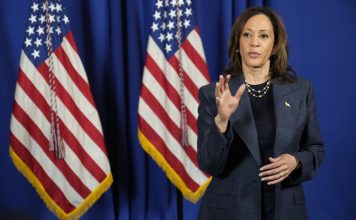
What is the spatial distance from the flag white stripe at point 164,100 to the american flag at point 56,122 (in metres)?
0.39

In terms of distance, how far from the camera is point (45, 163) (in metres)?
2.72

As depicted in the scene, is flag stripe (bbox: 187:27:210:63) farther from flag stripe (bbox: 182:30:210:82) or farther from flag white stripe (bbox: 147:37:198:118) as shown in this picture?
flag white stripe (bbox: 147:37:198:118)

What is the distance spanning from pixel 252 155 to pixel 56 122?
1.55 metres

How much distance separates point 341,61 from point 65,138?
2274 mm

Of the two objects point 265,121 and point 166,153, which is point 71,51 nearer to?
point 166,153

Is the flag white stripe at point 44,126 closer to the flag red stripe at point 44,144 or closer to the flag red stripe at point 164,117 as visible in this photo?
the flag red stripe at point 44,144

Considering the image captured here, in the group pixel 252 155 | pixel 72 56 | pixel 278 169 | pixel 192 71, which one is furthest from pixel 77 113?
pixel 278 169

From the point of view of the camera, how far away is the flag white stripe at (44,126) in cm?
269

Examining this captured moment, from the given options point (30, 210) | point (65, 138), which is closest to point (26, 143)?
point (65, 138)

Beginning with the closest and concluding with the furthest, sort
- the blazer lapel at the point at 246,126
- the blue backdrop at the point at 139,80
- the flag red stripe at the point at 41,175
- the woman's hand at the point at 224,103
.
→ the woman's hand at the point at 224,103 < the blazer lapel at the point at 246,126 < the flag red stripe at the point at 41,175 < the blue backdrop at the point at 139,80

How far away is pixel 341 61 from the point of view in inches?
146

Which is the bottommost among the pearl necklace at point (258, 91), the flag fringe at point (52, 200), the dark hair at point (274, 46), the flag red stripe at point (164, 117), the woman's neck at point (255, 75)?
the flag fringe at point (52, 200)

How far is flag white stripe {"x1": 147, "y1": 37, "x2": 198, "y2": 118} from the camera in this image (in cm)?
294

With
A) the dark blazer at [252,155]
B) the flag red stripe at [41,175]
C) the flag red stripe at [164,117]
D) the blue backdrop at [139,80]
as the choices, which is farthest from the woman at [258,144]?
the blue backdrop at [139,80]
